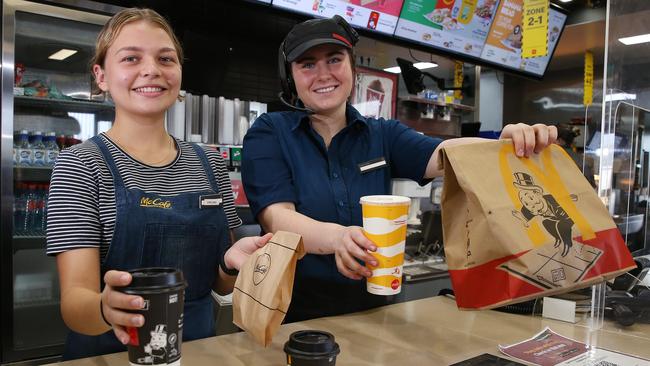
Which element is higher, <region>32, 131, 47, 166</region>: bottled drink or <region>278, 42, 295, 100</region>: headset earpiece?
<region>278, 42, 295, 100</region>: headset earpiece

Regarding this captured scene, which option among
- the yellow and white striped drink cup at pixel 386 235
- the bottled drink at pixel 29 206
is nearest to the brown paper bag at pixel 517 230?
the yellow and white striped drink cup at pixel 386 235

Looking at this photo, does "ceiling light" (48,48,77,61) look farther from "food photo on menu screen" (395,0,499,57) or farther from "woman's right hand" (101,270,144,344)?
Answer: "woman's right hand" (101,270,144,344)

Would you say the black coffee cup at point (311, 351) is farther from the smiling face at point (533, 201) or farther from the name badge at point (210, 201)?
the name badge at point (210, 201)

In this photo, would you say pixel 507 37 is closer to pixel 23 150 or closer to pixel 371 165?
pixel 371 165

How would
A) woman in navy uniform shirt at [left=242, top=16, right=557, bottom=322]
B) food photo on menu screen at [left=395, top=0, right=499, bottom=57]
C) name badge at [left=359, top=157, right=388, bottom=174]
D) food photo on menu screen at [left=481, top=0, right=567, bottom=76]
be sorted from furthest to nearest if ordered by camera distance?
food photo on menu screen at [left=481, top=0, right=567, bottom=76] < food photo on menu screen at [left=395, top=0, right=499, bottom=57] < name badge at [left=359, top=157, right=388, bottom=174] < woman in navy uniform shirt at [left=242, top=16, right=557, bottom=322]

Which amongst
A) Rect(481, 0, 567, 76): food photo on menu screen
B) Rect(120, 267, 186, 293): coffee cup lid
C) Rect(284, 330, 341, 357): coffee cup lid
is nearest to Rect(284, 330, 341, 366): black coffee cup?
Rect(284, 330, 341, 357): coffee cup lid

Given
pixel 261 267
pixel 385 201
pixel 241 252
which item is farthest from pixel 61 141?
pixel 385 201

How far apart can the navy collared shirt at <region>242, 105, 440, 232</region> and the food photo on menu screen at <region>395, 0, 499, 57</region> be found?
226 cm

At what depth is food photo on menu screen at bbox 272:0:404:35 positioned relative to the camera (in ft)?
10.3

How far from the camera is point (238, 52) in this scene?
3.39m

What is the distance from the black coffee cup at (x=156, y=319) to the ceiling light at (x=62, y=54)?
9.10 ft

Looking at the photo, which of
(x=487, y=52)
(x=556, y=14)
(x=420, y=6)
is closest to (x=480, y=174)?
(x=420, y=6)

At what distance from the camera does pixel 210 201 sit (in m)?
1.50

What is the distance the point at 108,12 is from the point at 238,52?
33.9 inches
